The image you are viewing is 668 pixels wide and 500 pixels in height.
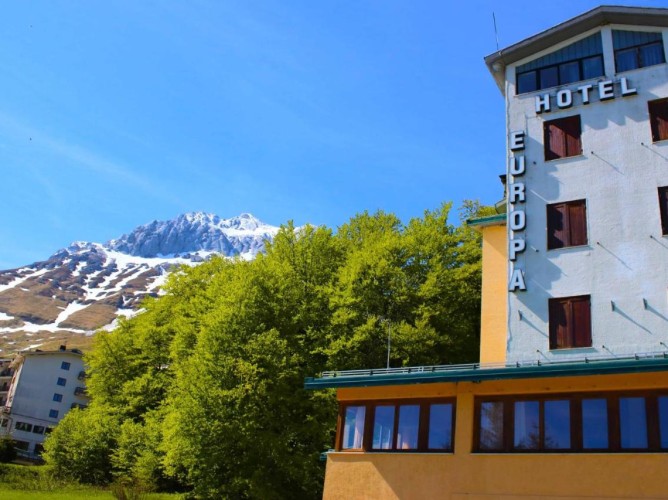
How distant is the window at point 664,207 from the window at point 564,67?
5.98m

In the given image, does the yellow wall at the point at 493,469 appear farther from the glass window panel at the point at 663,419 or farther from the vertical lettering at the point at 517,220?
the vertical lettering at the point at 517,220

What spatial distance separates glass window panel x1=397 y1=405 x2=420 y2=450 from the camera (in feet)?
71.8

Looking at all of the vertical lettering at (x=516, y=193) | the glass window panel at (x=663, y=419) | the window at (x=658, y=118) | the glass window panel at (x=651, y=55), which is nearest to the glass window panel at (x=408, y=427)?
the glass window panel at (x=663, y=419)

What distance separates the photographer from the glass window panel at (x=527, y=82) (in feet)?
94.1

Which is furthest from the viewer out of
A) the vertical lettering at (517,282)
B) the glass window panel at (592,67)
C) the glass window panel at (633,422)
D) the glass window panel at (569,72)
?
the glass window panel at (569,72)

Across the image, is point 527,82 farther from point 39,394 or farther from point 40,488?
point 39,394

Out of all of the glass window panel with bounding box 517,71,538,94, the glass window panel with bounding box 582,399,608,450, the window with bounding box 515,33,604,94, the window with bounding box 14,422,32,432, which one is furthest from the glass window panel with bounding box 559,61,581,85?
the window with bounding box 14,422,32,432

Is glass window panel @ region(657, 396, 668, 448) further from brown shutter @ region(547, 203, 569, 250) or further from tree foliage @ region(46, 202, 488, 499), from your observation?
tree foliage @ region(46, 202, 488, 499)

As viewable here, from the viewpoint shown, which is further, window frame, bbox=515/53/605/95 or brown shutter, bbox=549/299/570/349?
window frame, bbox=515/53/605/95

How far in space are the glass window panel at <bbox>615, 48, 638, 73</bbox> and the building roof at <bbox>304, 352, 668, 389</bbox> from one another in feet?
39.3

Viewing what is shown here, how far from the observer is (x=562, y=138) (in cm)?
2703

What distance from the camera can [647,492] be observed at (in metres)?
17.6

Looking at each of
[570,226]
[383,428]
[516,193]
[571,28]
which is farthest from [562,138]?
[383,428]

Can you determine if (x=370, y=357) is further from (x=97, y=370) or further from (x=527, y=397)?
(x=97, y=370)
